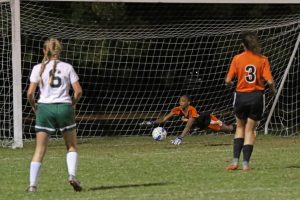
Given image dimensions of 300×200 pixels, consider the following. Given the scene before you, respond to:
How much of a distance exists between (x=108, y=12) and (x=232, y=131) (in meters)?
Answer: 4.36

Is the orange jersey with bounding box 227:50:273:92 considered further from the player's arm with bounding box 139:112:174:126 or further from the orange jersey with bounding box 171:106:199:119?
the player's arm with bounding box 139:112:174:126

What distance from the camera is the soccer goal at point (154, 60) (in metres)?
20.1

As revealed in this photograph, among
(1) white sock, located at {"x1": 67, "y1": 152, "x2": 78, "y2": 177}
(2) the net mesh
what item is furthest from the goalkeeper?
(1) white sock, located at {"x1": 67, "y1": 152, "x2": 78, "y2": 177}

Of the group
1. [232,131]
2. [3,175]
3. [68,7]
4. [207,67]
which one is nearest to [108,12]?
[68,7]

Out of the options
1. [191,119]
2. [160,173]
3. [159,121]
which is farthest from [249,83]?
[159,121]

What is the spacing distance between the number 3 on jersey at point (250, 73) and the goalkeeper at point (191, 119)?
6.44 meters

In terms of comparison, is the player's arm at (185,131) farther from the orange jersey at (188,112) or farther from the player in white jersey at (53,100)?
the player in white jersey at (53,100)

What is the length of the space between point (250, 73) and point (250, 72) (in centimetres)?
2

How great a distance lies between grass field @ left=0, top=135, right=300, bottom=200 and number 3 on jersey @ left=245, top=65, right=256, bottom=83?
121 cm

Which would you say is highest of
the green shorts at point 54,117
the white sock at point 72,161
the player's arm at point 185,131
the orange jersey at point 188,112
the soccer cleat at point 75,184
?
the green shorts at point 54,117

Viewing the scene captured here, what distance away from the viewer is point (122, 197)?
877 cm

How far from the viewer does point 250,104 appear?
1116 cm

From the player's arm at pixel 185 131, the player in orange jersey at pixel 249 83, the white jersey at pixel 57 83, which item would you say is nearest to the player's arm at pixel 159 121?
the player's arm at pixel 185 131

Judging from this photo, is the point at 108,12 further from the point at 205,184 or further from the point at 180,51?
the point at 205,184
